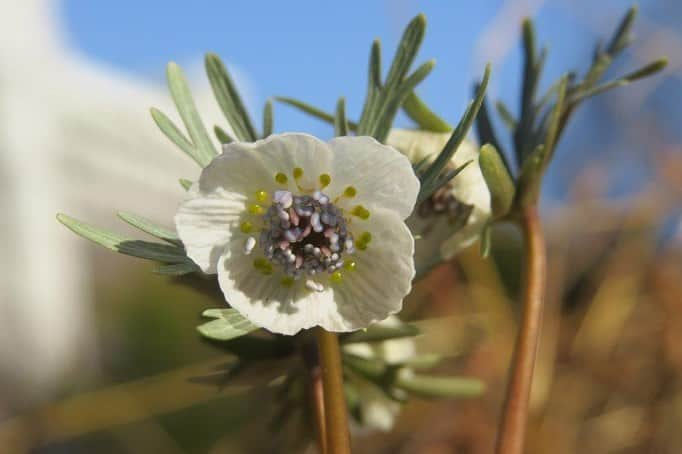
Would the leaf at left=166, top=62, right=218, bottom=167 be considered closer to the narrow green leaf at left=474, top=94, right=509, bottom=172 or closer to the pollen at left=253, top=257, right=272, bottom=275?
the pollen at left=253, top=257, right=272, bottom=275

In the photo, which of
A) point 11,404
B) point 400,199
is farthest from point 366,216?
point 11,404

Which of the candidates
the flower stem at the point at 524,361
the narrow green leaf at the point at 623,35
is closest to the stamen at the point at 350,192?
the flower stem at the point at 524,361

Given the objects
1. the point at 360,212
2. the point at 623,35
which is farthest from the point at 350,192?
the point at 623,35

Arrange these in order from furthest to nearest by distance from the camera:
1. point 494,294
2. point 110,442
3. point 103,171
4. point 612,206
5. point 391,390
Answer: point 103,171, point 110,442, point 612,206, point 494,294, point 391,390

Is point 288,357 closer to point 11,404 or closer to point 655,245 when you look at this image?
point 655,245

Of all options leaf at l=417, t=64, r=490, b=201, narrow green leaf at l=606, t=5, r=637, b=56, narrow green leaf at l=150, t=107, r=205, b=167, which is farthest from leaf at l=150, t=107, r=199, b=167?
narrow green leaf at l=606, t=5, r=637, b=56
